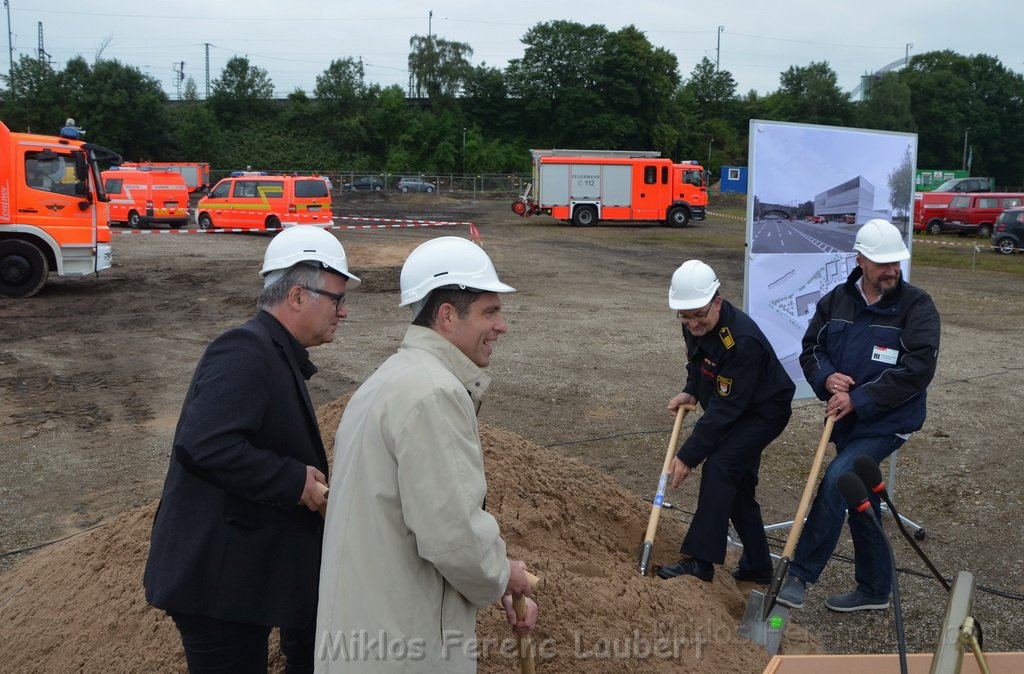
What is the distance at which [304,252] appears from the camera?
280 cm

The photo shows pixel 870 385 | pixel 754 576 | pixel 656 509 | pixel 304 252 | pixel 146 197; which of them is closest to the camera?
pixel 304 252

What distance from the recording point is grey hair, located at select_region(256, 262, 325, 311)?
2.81 metres

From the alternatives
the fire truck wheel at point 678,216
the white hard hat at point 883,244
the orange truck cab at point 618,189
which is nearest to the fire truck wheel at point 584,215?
the orange truck cab at point 618,189

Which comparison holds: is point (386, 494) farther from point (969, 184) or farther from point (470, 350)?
point (969, 184)

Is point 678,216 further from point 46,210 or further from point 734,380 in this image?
point 734,380

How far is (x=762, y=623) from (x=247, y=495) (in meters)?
2.78

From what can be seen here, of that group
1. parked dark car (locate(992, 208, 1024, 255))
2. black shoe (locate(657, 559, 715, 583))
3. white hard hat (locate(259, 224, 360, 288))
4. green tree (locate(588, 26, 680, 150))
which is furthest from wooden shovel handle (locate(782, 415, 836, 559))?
green tree (locate(588, 26, 680, 150))

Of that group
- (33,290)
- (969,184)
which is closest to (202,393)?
(33,290)

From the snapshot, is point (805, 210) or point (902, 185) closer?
point (805, 210)

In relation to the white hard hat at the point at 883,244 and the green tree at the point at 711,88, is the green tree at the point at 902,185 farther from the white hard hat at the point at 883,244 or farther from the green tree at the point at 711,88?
the green tree at the point at 711,88

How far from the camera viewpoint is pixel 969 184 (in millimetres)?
41250

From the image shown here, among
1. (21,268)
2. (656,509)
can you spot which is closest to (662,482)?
(656,509)

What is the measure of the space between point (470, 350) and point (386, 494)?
1.55ft

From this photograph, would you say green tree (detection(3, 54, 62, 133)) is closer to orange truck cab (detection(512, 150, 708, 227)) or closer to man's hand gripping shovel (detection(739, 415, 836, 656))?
orange truck cab (detection(512, 150, 708, 227))
